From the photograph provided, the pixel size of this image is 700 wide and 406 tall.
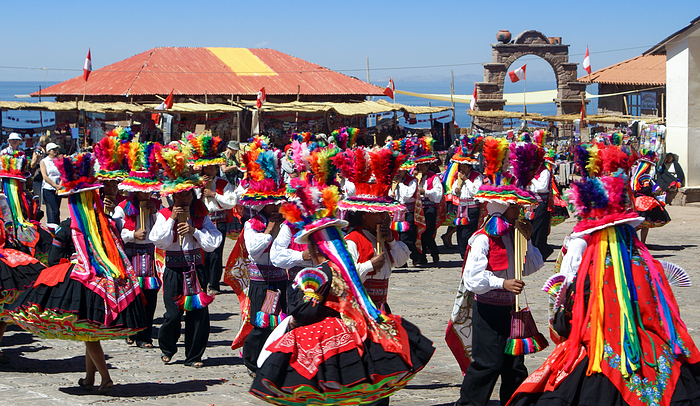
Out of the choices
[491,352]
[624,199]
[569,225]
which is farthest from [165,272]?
[569,225]

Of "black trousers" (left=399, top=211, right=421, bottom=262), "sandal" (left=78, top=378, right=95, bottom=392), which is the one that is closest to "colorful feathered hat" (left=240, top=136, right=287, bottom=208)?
"sandal" (left=78, top=378, right=95, bottom=392)

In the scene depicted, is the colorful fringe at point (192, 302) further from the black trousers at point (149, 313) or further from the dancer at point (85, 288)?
the dancer at point (85, 288)

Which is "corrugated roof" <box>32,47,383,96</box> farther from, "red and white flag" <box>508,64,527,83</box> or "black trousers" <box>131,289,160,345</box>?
"black trousers" <box>131,289,160,345</box>

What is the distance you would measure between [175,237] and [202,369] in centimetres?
118

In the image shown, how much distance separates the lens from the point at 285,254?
19.7 feet

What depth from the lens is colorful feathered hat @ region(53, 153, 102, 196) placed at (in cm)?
648

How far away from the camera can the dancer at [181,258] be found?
279 inches

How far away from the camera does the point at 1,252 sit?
729cm

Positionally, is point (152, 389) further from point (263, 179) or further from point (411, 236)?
point (411, 236)

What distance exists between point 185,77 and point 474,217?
24765mm

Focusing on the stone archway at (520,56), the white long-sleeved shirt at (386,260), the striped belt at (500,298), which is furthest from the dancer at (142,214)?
the stone archway at (520,56)

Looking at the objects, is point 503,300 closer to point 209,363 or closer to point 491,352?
point 491,352

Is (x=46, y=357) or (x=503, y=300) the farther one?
(x=46, y=357)

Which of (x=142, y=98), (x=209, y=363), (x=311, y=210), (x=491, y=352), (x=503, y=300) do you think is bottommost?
(x=209, y=363)
